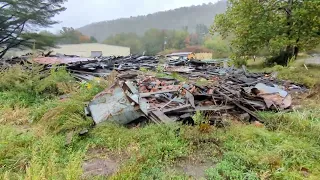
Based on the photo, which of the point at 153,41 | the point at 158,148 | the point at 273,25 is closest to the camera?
the point at 158,148

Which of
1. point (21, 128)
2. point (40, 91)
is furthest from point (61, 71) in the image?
point (21, 128)

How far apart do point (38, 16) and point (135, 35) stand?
97.4 feet

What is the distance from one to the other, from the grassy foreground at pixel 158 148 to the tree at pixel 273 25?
401 inches

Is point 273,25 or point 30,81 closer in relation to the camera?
point 30,81

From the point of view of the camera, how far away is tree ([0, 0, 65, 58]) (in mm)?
21156

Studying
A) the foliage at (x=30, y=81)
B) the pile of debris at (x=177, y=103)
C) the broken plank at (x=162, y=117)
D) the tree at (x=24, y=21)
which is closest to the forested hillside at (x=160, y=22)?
the tree at (x=24, y=21)

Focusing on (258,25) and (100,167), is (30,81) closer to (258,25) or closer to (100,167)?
(100,167)

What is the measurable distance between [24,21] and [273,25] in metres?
21.4

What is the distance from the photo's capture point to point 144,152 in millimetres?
3109

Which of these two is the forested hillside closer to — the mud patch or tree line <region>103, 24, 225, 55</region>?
tree line <region>103, 24, 225, 55</region>

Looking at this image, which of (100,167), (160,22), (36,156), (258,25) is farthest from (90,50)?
(160,22)

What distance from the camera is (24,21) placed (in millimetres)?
22344

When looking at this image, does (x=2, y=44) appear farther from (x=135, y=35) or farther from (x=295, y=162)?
(x=135, y=35)

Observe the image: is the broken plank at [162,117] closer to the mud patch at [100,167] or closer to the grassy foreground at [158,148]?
the grassy foreground at [158,148]
